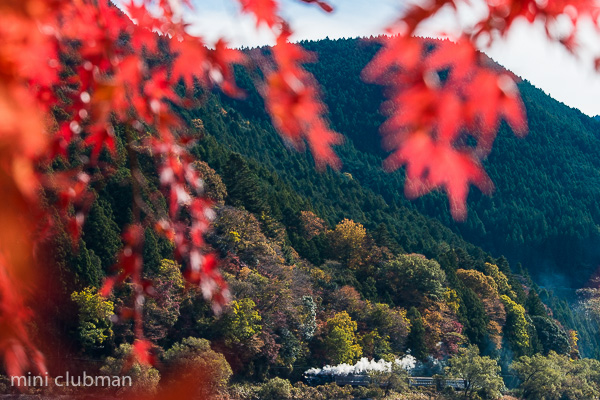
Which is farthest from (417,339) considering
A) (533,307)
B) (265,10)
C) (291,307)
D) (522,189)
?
(522,189)

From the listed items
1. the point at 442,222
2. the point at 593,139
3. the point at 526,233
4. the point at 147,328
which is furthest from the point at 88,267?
the point at 593,139

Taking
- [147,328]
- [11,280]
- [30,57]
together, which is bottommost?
[11,280]

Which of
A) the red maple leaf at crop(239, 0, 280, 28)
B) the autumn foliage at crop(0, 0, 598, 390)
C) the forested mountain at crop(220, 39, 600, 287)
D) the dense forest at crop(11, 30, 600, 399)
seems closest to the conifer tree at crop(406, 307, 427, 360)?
the dense forest at crop(11, 30, 600, 399)

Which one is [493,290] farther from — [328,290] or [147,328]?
[147,328]

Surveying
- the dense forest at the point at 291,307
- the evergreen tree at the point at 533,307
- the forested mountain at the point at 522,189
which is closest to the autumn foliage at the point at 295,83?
the dense forest at the point at 291,307

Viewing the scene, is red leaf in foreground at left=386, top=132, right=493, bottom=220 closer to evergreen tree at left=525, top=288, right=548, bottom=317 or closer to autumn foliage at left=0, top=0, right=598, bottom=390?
autumn foliage at left=0, top=0, right=598, bottom=390

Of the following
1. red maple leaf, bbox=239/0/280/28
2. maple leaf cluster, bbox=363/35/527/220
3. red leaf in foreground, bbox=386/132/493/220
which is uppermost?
red maple leaf, bbox=239/0/280/28

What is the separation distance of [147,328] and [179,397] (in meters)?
12.9

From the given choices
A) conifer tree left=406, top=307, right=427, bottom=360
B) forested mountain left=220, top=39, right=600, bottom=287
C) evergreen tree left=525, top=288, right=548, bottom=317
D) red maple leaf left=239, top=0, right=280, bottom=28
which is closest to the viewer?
red maple leaf left=239, top=0, right=280, bottom=28

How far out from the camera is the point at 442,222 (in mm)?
60469

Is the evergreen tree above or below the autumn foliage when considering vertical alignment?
above

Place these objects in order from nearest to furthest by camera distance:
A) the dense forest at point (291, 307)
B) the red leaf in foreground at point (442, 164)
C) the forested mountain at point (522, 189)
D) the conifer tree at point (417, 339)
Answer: the red leaf in foreground at point (442, 164) < the dense forest at point (291, 307) < the conifer tree at point (417, 339) < the forested mountain at point (522, 189)

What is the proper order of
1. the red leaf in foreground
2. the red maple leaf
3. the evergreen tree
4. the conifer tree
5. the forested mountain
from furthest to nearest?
the forested mountain < the evergreen tree < the conifer tree < the red maple leaf < the red leaf in foreground

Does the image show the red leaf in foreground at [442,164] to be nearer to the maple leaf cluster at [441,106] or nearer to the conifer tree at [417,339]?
the maple leaf cluster at [441,106]
